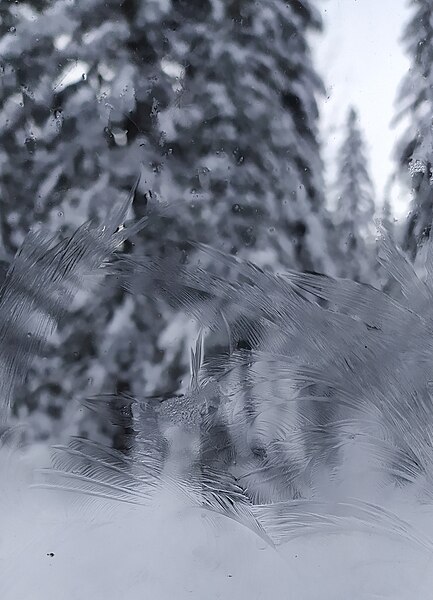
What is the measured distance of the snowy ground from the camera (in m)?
0.75

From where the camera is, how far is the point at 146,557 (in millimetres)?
757

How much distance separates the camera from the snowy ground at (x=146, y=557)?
0.75 metres

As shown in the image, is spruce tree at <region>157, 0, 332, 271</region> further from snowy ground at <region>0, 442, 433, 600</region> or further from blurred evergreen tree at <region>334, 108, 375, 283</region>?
snowy ground at <region>0, 442, 433, 600</region>

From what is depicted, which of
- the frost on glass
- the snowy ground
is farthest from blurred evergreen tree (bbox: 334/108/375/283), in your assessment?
the snowy ground

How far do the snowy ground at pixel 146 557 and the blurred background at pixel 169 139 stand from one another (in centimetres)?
9

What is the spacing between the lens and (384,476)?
0.77 m

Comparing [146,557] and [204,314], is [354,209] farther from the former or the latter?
[146,557]

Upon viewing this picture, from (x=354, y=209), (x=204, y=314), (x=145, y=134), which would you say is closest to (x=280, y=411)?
(x=204, y=314)

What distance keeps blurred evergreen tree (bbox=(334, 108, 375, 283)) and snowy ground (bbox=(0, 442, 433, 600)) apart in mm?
332

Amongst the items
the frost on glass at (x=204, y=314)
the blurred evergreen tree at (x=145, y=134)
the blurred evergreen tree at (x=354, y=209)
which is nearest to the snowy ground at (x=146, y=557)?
the frost on glass at (x=204, y=314)

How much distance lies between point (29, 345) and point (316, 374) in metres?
0.35

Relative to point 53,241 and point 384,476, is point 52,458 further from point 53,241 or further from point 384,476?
point 384,476

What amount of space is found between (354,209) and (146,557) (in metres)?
0.49

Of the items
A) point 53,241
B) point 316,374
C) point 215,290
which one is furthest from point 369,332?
point 53,241
